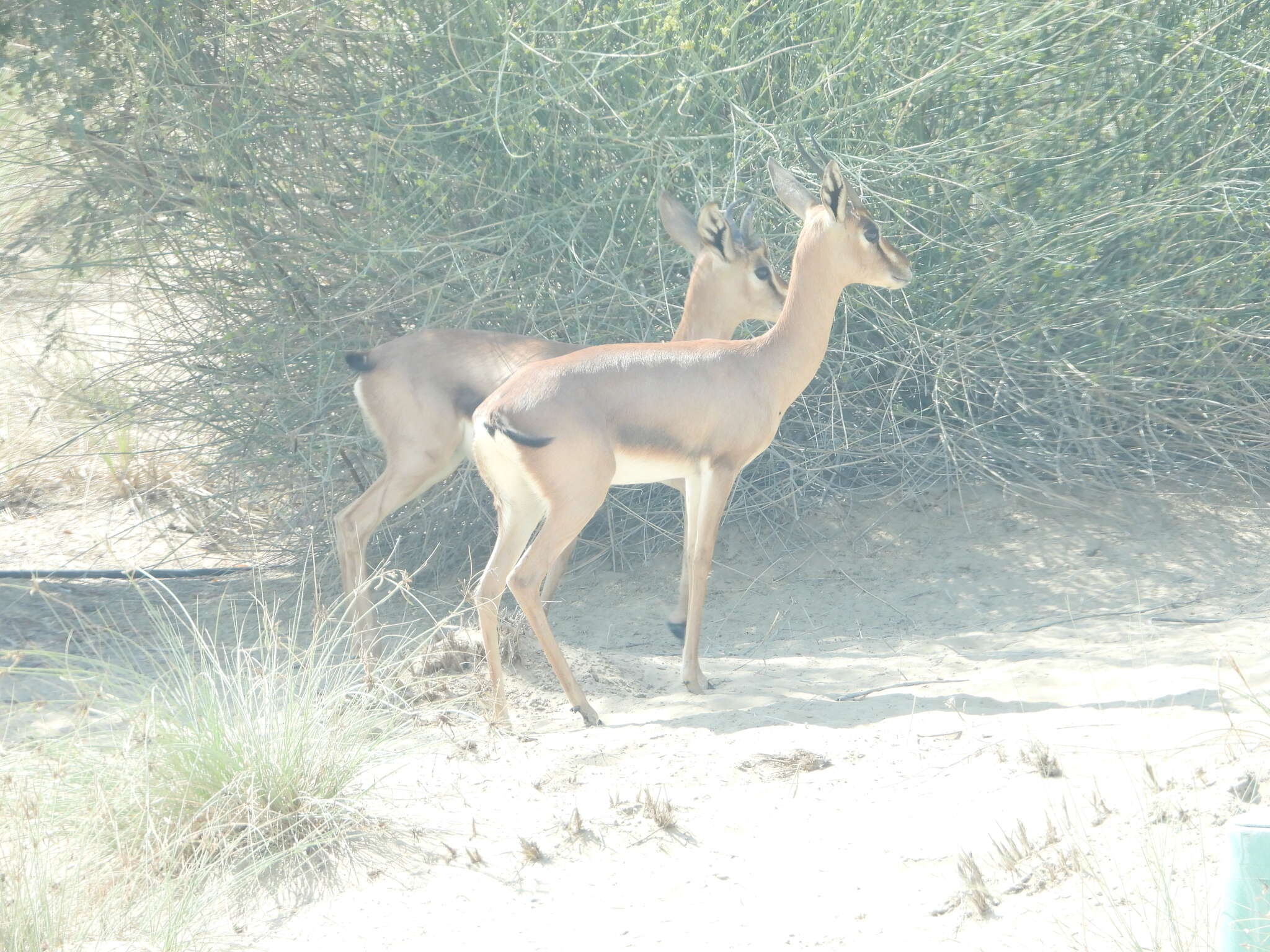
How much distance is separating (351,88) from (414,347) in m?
1.58

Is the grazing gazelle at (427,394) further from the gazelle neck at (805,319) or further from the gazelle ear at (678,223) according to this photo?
the gazelle neck at (805,319)

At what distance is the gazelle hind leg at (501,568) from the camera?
16.3 feet

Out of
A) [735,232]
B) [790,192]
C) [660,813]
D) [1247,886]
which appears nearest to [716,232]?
[735,232]

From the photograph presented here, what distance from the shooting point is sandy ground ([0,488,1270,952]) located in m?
3.37

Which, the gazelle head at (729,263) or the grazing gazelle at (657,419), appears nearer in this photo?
the grazing gazelle at (657,419)

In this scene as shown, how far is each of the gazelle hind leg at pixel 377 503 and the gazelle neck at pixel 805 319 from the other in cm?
152

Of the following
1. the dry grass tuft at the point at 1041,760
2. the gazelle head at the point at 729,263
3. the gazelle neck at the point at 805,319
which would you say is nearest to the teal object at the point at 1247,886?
the dry grass tuft at the point at 1041,760

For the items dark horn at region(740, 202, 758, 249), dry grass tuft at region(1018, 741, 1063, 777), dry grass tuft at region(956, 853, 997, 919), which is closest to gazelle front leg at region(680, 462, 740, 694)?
dark horn at region(740, 202, 758, 249)

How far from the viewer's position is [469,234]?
661 cm

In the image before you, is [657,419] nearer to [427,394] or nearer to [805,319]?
[805,319]

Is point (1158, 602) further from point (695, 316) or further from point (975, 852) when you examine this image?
point (975, 852)

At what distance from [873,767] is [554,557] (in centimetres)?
141

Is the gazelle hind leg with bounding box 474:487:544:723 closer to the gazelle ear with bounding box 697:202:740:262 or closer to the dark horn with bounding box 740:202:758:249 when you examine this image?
the gazelle ear with bounding box 697:202:740:262

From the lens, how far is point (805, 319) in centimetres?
550
